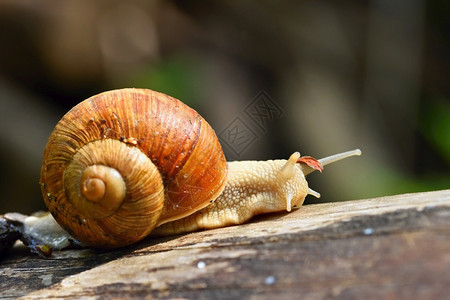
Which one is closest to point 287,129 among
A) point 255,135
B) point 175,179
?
point 255,135

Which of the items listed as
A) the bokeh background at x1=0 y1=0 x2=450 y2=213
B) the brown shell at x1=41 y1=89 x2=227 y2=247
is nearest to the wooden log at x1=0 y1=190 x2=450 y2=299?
the brown shell at x1=41 y1=89 x2=227 y2=247

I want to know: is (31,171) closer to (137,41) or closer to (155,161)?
(137,41)

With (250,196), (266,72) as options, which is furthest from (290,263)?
(266,72)

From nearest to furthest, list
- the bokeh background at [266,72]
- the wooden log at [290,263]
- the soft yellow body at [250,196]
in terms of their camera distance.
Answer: the wooden log at [290,263] → the soft yellow body at [250,196] → the bokeh background at [266,72]

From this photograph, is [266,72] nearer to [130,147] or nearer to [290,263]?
[130,147]

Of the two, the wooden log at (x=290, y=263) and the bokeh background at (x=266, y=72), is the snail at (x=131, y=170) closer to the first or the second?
the wooden log at (x=290, y=263)

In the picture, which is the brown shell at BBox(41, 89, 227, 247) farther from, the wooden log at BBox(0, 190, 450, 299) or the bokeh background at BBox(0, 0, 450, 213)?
the bokeh background at BBox(0, 0, 450, 213)

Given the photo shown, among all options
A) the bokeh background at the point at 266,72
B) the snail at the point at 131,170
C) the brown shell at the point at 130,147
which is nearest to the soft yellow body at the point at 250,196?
the snail at the point at 131,170
